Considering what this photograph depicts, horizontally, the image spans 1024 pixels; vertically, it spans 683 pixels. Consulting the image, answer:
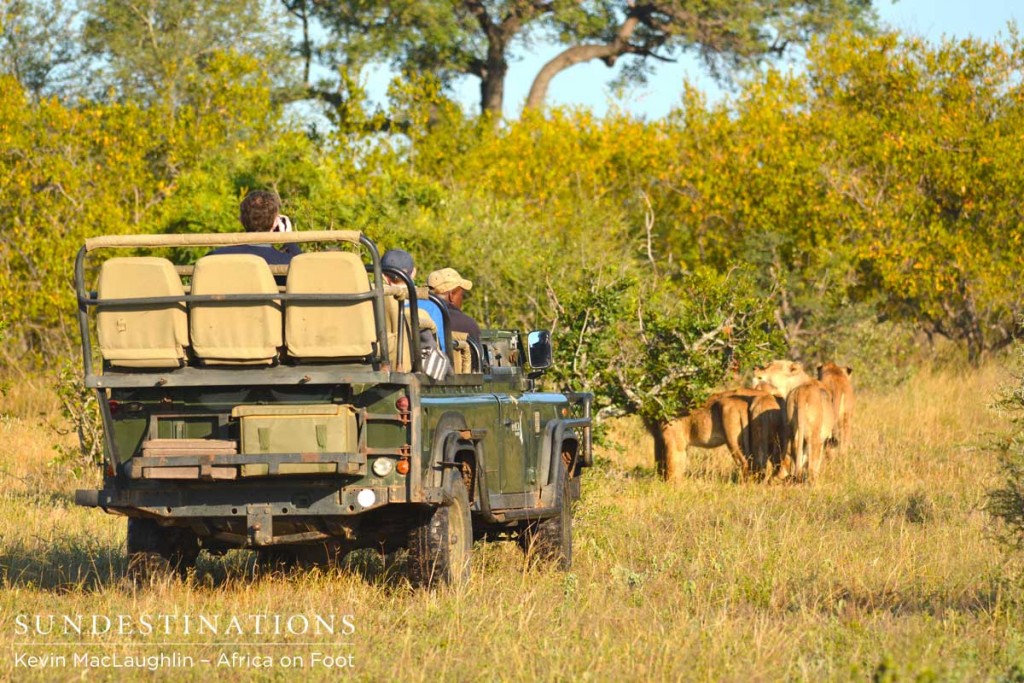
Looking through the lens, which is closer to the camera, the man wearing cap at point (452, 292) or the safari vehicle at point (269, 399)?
the safari vehicle at point (269, 399)

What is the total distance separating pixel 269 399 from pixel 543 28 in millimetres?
29785

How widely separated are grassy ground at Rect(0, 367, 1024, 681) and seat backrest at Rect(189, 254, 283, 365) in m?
1.17

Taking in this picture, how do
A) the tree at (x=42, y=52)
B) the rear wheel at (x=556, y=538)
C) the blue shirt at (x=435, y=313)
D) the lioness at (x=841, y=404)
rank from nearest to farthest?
the blue shirt at (x=435, y=313) → the rear wheel at (x=556, y=538) → the lioness at (x=841, y=404) → the tree at (x=42, y=52)

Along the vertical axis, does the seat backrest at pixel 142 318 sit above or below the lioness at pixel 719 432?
above

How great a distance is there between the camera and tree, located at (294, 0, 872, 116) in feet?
116

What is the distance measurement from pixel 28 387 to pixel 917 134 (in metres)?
11.7

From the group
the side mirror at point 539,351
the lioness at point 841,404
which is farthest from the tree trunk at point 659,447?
the side mirror at point 539,351

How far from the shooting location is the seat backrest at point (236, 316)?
708 centimetres

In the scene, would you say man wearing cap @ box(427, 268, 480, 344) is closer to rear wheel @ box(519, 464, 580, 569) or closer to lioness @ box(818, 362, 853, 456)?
rear wheel @ box(519, 464, 580, 569)

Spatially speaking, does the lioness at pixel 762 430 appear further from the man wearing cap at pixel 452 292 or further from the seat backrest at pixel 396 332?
the seat backrest at pixel 396 332

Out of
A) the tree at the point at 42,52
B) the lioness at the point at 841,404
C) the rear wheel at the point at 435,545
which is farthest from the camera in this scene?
the tree at the point at 42,52

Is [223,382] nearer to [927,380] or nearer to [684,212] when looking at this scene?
[927,380]

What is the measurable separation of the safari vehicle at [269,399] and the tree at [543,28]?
1103 inches

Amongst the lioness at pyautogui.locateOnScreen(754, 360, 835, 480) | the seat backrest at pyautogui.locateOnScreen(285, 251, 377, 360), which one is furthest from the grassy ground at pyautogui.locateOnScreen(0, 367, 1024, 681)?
the seat backrest at pyautogui.locateOnScreen(285, 251, 377, 360)
